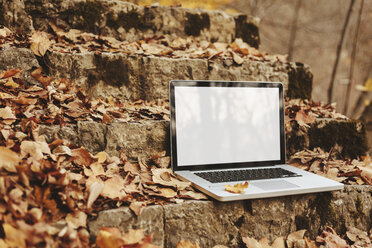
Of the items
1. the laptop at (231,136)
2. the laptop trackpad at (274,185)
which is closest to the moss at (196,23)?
the laptop at (231,136)

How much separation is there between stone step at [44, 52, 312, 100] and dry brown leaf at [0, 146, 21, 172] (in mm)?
959

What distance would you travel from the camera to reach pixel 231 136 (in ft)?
5.98

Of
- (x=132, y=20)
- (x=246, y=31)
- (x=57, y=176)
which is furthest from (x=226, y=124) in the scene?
(x=246, y=31)

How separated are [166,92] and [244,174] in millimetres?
991

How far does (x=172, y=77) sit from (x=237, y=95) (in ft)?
2.13

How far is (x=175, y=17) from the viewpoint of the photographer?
292 cm

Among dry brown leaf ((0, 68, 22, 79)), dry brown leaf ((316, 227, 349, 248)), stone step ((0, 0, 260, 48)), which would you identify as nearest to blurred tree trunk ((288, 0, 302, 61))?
stone step ((0, 0, 260, 48))

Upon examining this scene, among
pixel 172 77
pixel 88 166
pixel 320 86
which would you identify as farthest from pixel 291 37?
pixel 88 166

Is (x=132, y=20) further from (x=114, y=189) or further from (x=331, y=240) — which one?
(x=331, y=240)

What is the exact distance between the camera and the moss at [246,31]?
126 inches

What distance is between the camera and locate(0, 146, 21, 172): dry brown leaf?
3.74 feet

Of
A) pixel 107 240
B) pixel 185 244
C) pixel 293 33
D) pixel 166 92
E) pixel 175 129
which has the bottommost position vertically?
pixel 185 244

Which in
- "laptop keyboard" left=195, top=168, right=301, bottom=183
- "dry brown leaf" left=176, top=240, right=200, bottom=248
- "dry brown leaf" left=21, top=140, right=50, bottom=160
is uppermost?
"dry brown leaf" left=21, top=140, right=50, bottom=160

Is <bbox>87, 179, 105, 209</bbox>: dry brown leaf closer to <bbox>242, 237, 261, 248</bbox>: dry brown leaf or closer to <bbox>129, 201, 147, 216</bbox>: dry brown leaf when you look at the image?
<bbox>129, 201, 147, 216</bbox>: dry brown leaf
